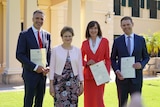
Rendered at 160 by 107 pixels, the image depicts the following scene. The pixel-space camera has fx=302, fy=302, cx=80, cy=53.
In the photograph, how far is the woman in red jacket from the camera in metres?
5.38

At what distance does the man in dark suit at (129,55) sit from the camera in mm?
5008

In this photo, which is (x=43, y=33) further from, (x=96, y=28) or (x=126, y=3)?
(x=126, y=3)

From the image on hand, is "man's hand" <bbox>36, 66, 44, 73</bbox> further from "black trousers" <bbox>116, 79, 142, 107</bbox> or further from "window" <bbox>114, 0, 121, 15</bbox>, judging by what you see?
"window" <bbox>114, 0, 121, 15</bbox>

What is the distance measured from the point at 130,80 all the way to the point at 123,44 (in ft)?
2.02

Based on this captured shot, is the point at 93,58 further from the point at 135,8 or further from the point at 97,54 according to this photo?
the point at 135,8

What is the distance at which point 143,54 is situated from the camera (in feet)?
17.0

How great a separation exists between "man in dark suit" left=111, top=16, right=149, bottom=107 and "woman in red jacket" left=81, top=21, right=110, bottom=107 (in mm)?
283

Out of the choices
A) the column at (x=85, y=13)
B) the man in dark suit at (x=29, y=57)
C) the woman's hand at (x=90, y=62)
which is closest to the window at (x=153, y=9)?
the column at (x=85, y=13)

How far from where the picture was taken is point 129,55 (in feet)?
16.6

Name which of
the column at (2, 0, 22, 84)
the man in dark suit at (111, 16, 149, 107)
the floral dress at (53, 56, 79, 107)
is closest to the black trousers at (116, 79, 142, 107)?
the man in dark suit at (111, 16, 149, 107)

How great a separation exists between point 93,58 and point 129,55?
68 centimetres

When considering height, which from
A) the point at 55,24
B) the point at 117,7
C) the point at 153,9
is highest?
the point at 153,9

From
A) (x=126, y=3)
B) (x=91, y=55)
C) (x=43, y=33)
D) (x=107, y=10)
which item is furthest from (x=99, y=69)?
(x=126, y=3)

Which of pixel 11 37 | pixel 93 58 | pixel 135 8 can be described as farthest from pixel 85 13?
pixel 93 58
